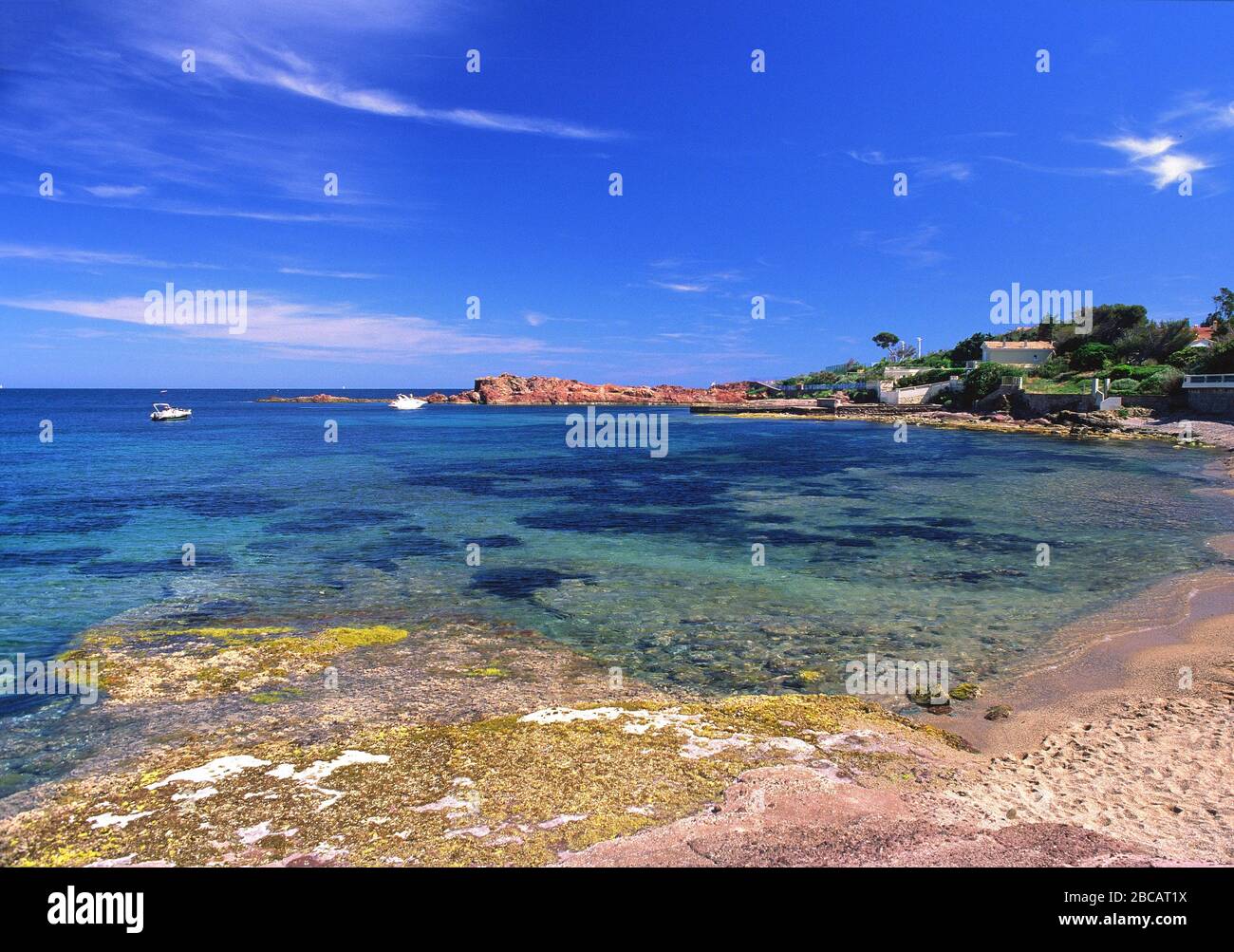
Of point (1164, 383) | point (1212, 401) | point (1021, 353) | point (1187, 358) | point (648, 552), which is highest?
point (1021, 353)

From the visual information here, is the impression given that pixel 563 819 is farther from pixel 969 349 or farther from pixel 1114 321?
pixel 969 349

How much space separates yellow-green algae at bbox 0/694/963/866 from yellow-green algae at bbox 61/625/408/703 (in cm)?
241

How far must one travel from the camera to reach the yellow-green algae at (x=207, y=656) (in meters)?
10.7

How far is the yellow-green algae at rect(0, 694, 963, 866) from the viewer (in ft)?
20.8

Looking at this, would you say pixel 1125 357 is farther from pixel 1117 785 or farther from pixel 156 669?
pixel 156 669

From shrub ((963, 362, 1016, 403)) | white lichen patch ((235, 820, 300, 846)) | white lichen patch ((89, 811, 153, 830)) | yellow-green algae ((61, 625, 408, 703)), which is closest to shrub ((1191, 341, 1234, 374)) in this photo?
shrub ((963, 362, 1016, 403))

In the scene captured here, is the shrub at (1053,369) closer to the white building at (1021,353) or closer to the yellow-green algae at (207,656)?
the white building at (1021,353)

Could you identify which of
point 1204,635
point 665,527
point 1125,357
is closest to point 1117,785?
point 1204,635

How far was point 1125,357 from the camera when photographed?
3413 inches

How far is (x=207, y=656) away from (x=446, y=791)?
23.9 feet

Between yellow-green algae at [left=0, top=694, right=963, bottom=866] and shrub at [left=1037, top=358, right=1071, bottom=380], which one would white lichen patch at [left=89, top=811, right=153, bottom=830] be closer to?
yellow-green algae at [left=0, top=694, right=963, bottom=866]

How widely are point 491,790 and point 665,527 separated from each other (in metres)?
18.0

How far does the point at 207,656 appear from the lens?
12.1 m

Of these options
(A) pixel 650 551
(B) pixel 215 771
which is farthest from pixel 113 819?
(A) pixel 650 551
